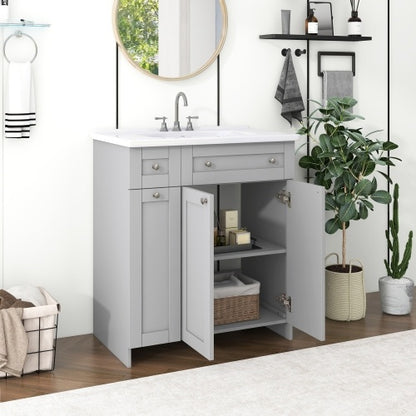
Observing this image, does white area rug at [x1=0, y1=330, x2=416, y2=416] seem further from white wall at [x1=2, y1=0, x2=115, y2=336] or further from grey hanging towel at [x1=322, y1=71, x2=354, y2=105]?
grey hanging towel at [x1=322, y1=71, x2=354, y2=105]

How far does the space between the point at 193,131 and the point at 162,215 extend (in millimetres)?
690

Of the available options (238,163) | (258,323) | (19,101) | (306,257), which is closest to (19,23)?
(19,101)

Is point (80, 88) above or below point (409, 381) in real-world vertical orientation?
above

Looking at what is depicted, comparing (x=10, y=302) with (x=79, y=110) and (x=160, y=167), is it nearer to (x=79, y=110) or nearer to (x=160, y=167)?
(x=160, y=167)

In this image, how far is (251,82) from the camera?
4.50 m

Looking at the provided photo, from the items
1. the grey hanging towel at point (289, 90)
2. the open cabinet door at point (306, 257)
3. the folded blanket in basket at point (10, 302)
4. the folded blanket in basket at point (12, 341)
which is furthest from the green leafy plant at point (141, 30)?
the folded blanket in basket at point (12, 341)

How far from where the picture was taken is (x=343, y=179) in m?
4.36

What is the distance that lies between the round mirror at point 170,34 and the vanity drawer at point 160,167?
0.71 meters

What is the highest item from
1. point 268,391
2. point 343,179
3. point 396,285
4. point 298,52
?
point 298,52

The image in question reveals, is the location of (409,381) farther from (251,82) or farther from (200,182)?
(251,82)

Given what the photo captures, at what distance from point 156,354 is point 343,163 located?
149cm

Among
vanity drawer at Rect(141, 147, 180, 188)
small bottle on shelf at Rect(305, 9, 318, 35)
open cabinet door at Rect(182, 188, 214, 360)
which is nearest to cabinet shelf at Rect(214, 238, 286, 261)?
open cabinet door at Rect(182, 188, 214, 360)

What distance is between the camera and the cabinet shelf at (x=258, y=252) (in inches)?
151

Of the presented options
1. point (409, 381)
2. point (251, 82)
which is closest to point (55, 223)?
point (251, 82)
